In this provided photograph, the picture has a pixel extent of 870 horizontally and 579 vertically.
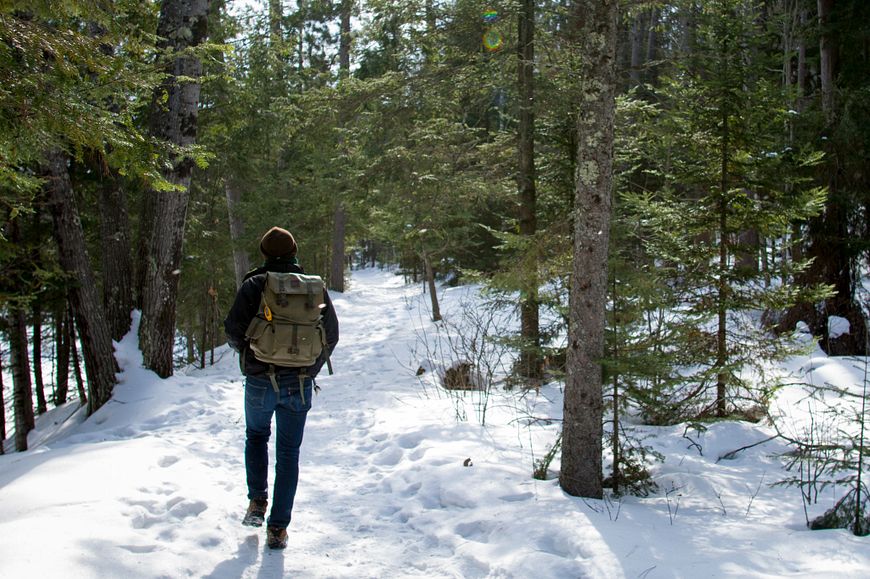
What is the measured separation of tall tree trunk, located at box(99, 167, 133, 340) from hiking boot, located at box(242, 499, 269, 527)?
5274mm

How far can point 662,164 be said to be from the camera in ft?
24.5

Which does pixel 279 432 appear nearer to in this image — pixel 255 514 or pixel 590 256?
pixel 255 514

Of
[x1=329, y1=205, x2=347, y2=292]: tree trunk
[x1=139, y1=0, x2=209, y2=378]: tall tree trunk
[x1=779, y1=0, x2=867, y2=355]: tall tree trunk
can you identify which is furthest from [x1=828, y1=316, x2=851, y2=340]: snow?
[x1=329, y1=205, x2=347, y2=292]: tree trunk

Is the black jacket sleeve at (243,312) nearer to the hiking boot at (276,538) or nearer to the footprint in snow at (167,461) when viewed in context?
the hiking boot at (276,538)

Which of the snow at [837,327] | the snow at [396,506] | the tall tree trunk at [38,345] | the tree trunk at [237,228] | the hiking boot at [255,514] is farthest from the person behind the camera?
the tree trunk at [237,228]

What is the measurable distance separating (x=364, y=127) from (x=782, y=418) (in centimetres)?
779

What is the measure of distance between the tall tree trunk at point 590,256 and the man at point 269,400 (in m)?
1.98

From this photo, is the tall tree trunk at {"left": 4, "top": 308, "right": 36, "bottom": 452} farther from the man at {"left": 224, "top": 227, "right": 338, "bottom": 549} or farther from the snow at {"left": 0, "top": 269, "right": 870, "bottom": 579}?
the man at {"left": 224, "top": 227, "right": 338, "bottom": 549}

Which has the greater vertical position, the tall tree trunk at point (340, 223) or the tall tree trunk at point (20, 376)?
the tall tree trunk at point (340, 223)

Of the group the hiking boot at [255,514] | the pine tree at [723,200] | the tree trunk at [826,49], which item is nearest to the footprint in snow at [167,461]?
the hiking boot at [255,514]

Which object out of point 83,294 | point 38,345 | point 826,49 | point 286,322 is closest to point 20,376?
point 38,345

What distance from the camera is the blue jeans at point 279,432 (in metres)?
4.02

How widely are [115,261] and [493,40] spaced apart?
662 cm

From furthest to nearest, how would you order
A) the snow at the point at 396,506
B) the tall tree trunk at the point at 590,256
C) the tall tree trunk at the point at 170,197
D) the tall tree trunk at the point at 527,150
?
1. the tall tree trunk at the point at 527,150
2. the tall tree trunk at the point at 170,197
3. the tall tree trunk at the point at 590,256
4. the snow at the point at 396,506
